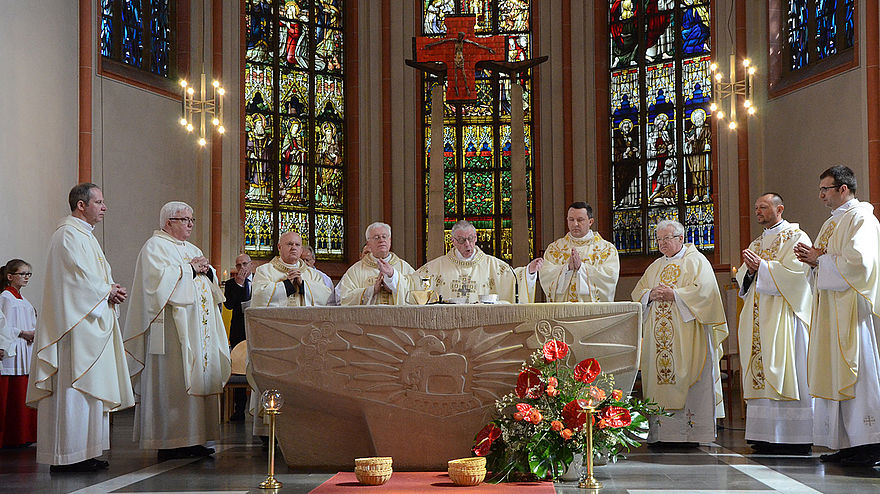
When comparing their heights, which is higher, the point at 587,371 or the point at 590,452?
the point at 587,371

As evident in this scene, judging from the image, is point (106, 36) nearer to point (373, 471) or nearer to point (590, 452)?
point (373, 471)

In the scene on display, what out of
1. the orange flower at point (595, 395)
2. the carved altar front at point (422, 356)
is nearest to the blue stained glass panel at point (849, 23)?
the carved altar front at point (422, 356)

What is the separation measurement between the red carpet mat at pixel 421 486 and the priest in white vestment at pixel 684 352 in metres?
2.48

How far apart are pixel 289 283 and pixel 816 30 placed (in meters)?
8.20

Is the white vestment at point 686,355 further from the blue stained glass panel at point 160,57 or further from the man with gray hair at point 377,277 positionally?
the blue stained glass panel at point 160,57

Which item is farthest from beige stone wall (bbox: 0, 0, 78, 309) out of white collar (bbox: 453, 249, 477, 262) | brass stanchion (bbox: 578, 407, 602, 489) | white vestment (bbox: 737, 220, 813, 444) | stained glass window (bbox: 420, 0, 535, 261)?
white vestment (bbox: 737, 220, 813, 444)

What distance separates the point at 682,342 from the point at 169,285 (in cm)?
397

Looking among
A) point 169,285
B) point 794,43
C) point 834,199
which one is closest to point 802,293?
point 834,199

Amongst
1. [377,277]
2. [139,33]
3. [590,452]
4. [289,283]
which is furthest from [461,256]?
[139,33]

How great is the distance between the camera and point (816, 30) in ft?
39.9

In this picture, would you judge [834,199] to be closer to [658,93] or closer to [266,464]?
[266,464]

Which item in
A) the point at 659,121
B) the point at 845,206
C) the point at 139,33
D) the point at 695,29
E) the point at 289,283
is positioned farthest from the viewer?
the point at 659,121

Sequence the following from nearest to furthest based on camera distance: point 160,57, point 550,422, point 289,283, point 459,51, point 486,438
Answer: point 550,422 < point 486,438 < point 289,283 < point 459,51 < point 160,57

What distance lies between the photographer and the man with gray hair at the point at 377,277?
7.07m
